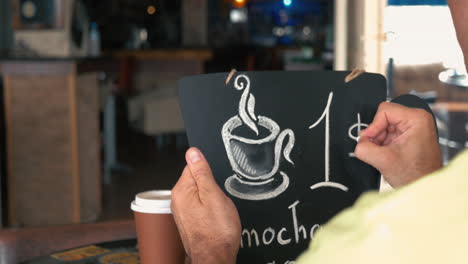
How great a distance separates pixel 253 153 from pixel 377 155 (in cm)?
21

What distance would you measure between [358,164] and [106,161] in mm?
4961

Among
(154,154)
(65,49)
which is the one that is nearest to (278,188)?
(65,49)

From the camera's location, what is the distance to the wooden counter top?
324 inches

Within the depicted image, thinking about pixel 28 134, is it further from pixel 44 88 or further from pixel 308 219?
pixel 308 219

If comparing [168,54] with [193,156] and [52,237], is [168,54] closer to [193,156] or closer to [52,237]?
[52,237]

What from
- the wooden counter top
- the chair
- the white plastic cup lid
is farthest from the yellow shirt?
the wooden counter top

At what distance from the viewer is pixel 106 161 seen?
5.80 meters

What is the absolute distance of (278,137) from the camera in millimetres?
1034

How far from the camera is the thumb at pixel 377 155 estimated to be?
918 millimetres

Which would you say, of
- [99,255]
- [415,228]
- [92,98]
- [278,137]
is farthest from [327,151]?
[92,98]

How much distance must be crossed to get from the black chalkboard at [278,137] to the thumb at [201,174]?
0.12m

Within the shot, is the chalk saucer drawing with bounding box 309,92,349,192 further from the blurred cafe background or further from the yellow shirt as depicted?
Result: the blurred cafe background

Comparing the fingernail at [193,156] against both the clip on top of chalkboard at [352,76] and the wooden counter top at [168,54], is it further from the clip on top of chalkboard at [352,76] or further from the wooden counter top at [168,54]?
the wooden counter top at [168,54]

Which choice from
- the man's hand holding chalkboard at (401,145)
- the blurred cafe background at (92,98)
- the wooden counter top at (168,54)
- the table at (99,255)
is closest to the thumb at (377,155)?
the man's hand holding chalkboard at (401,145)
